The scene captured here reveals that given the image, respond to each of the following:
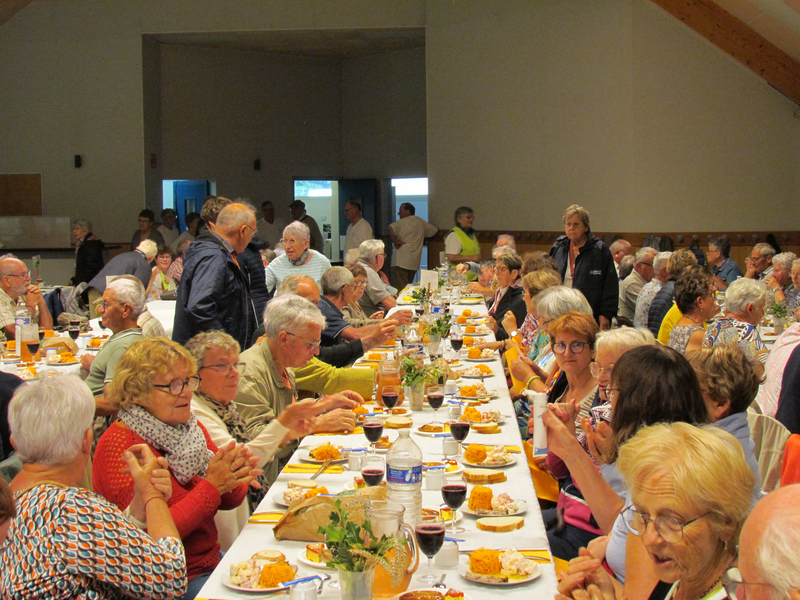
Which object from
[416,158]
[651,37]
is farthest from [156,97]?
[651,37]

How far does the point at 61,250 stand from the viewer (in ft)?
38.1

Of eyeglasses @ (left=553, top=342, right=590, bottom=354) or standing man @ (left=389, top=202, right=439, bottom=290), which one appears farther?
standing man @ (left=389, top=202, right=439, bottom=290)

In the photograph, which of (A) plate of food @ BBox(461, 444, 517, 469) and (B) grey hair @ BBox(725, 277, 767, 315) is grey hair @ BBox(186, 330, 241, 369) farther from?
(B) grey hair @ BBox(725, 277, 767, 315)

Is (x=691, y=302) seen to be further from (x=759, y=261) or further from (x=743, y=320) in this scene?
(x=759, y=261)

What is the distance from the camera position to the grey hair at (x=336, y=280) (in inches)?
196

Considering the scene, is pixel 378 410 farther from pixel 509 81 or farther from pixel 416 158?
pixel 416 158

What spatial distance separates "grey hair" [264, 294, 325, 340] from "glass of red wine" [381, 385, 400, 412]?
0.39m

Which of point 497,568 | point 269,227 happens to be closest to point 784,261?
point 497,568

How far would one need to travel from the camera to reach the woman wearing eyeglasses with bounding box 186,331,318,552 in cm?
281

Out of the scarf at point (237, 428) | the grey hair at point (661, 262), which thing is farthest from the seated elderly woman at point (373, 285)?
the scarf at point (237, 428)

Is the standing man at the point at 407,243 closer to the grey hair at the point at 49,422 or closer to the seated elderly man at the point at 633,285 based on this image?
the seated elderly man at the point at 633,285

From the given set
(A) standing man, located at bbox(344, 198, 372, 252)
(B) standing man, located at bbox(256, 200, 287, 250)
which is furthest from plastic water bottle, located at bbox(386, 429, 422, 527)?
(B) standing man, located at bbox(256, 200, 287, 250)

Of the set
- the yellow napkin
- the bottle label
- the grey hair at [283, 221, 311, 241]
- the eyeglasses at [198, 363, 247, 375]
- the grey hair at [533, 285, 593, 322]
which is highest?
the grey hair at [283, 221, 311, 241]

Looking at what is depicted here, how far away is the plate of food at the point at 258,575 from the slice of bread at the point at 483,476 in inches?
30.3
